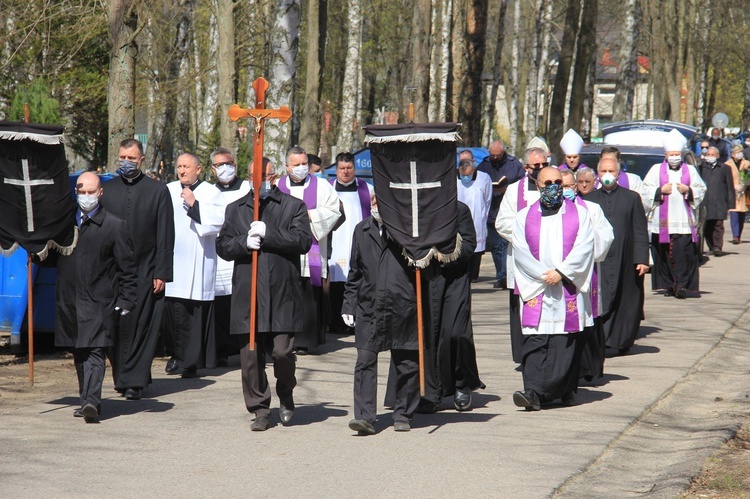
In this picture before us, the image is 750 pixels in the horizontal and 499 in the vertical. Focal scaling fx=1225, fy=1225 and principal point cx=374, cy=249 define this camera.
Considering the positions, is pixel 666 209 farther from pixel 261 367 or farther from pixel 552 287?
pixel 261 367

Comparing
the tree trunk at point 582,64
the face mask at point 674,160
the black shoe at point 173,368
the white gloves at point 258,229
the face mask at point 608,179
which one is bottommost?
the black shoe at point 173,368

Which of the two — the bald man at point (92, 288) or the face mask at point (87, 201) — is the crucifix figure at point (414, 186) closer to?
the bald man at point (92, 288)

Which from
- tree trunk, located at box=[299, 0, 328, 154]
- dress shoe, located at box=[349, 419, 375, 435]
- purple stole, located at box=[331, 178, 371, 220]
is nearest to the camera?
dress shoe, located at box=[349, 419, 375, 435]

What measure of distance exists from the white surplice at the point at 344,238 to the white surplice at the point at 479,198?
2.82 meters

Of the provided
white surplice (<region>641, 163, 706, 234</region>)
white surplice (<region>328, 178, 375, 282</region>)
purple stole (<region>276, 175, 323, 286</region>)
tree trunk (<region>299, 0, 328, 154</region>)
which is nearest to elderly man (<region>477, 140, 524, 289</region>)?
white surplice (<region>641, 163, 706, 234</region>)

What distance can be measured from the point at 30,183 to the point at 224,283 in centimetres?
238

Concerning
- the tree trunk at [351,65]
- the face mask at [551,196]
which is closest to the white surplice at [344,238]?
the face mask at [551,196]

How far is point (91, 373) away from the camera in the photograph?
8.46 metres

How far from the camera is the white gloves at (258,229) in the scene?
8.07 metres

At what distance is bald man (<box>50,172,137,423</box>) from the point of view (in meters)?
8.49

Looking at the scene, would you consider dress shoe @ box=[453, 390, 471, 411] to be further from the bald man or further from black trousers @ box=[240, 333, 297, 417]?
the bald man

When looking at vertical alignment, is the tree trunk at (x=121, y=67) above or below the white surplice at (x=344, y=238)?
above

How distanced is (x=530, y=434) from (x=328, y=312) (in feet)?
16.4

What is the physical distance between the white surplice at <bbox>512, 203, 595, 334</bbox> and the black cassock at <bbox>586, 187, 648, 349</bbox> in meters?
2.62
